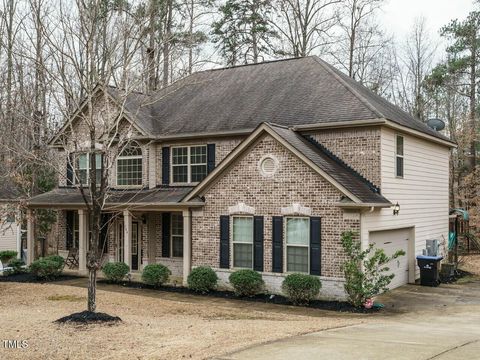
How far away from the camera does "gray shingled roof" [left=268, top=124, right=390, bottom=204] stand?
15.7 meters

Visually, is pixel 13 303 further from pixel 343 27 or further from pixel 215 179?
pixel 343 27

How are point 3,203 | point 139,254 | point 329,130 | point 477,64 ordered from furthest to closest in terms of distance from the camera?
point 477,64 → point 3,203 → point 139,254 → point 329,130

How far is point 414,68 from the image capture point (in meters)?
41.2

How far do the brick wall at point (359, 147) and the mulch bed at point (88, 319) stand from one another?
8620mm

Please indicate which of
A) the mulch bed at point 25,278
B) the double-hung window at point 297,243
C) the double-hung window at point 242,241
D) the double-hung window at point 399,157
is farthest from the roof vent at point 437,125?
the mulch bed at point 25,278

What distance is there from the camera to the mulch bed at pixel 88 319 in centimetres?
1180

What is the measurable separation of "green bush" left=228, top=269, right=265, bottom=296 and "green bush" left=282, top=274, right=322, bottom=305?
1.07m

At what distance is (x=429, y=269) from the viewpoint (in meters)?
Answer: 18.7

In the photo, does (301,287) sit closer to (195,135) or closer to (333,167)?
(333,167)

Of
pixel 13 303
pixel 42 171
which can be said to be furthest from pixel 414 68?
pixel 13 303

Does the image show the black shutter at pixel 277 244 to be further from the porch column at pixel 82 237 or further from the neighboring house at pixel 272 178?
the porch column at pixel 82 237

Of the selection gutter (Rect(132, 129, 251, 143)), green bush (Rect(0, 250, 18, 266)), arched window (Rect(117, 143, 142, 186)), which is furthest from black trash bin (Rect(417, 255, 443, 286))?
green bush (Rect(0, 250, 18, 266))

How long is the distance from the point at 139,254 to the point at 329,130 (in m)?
9.19

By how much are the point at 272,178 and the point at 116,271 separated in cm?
663
